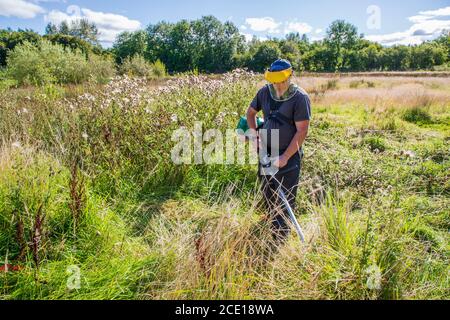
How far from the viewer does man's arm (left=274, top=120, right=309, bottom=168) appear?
303cm

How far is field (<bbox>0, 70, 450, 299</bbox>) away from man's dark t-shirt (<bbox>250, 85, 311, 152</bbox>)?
613mm

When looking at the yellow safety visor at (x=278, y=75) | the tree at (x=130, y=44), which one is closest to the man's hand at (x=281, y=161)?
the yellow safety visor at (x=278, y=75)

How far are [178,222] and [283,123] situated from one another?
4.59ft

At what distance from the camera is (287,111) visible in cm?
310

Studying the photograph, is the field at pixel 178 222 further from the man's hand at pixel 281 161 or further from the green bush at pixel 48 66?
the green bush at pixel 48 66

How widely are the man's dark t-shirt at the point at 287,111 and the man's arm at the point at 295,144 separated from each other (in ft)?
0.19

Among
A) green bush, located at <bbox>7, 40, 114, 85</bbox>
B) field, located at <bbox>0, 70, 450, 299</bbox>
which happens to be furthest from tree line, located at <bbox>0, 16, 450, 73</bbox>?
field, located at <bbox>0, 70, 450, 299</bbox>

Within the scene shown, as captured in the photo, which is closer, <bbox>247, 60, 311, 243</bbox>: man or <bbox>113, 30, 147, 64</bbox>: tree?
<bbox>247, 60, 311, 243</bbox>: man

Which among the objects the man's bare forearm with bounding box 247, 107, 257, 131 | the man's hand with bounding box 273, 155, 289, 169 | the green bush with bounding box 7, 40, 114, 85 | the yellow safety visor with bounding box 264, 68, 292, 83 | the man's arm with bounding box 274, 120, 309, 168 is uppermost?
the green bush with bounding box 7, 40, 114, 85

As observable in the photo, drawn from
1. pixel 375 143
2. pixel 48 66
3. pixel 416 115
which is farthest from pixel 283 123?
pixel 48 66

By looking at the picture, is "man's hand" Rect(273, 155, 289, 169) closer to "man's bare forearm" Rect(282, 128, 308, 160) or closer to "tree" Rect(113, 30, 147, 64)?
"man's bare forearm" Rect(282, 128, 308, 160)

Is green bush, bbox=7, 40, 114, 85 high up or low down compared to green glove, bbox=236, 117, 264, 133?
up

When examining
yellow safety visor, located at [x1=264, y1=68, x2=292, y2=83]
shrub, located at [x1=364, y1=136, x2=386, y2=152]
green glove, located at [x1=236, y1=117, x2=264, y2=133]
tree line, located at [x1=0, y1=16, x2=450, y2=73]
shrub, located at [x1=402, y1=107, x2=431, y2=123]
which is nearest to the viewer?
yellow safety visor, located at [x1=264, y1=68, x2=292, y2=83]

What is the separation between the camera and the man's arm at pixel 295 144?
9.93 ft
